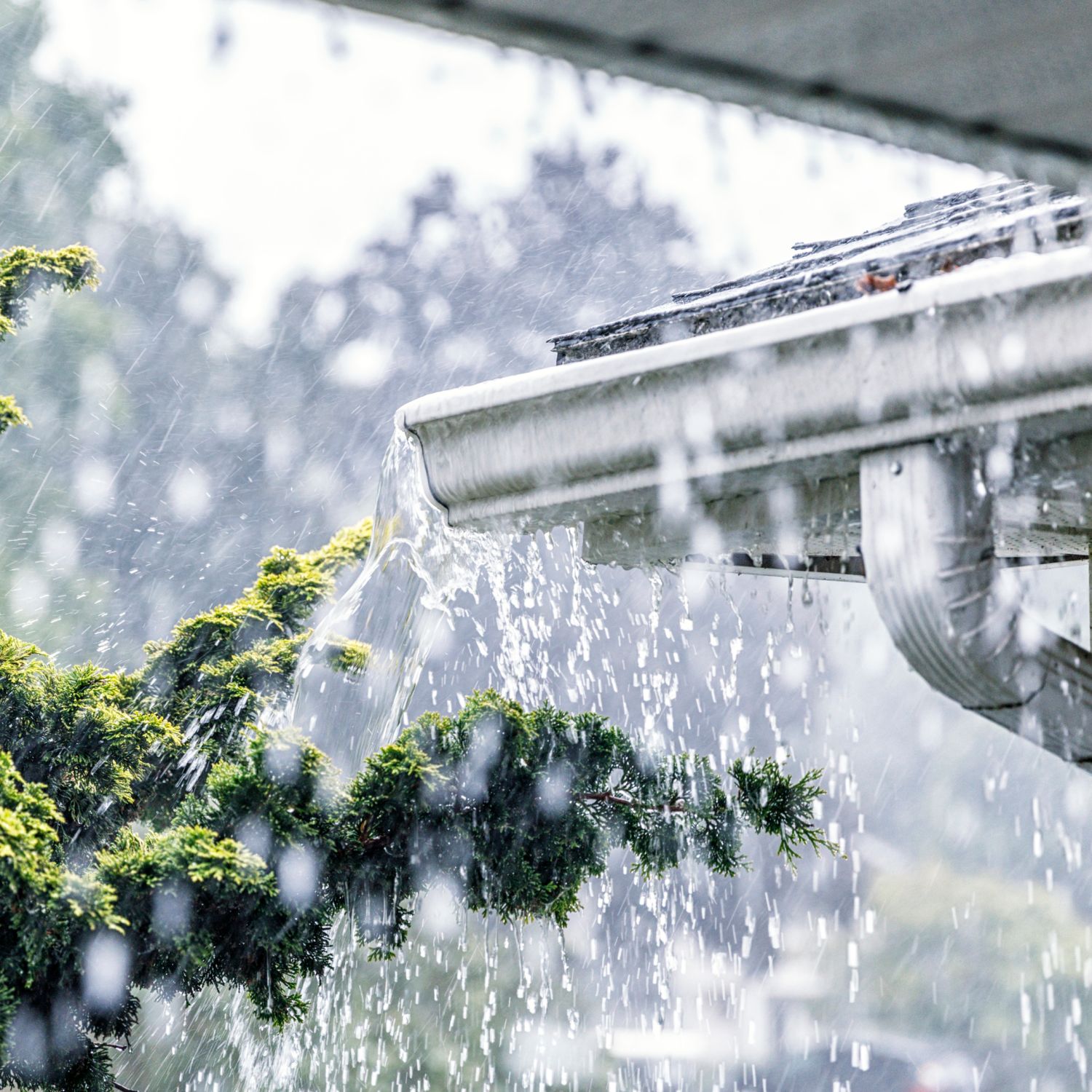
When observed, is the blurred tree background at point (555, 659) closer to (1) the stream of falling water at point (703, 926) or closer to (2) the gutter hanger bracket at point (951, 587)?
(1) the stream of falling water at point (703, 926)

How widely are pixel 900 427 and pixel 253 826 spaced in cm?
168

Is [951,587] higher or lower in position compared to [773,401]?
lower

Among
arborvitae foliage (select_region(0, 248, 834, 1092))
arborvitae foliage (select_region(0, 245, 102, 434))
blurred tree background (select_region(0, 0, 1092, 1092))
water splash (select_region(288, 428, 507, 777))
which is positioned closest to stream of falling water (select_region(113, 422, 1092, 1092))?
blurred tree background (select_region(0, 0, 1092, 1092))

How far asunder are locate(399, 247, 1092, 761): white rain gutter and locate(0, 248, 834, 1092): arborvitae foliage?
1239 mm

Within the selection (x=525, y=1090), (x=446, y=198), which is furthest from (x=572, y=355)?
(x=446, y=198)

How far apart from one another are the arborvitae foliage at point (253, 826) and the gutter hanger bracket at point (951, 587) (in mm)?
1378

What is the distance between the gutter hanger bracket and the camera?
162cm

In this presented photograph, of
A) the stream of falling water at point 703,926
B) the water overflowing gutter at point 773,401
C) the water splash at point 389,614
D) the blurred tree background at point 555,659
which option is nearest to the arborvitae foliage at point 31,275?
the water splash at point 389,614

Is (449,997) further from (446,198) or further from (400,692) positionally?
(446,198)

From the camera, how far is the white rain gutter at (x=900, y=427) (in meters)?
1.55

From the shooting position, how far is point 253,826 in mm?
2816

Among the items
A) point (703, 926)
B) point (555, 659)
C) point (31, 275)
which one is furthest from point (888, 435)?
point (555, 659)

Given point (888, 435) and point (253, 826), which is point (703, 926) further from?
point (888, 435)

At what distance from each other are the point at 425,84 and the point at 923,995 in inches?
437
